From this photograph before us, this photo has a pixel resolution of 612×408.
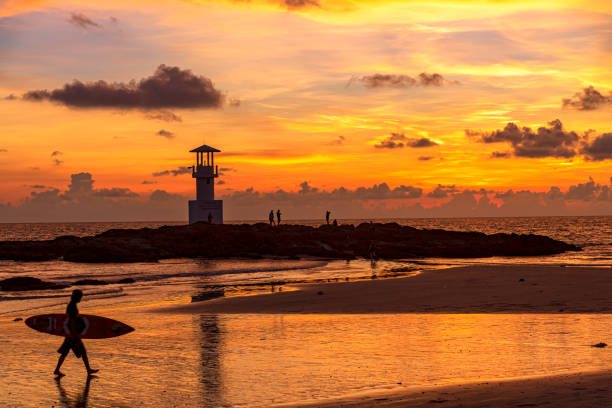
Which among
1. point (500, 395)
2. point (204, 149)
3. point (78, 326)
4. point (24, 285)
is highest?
point (204, 149)

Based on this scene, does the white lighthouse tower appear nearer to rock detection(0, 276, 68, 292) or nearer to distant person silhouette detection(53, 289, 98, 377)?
rock detection(0, 276, 68, 292)

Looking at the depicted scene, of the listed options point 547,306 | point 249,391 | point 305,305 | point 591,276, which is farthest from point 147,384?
point 591,276

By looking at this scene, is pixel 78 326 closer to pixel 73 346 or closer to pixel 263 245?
pixel 73 346

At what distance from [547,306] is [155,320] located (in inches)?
546

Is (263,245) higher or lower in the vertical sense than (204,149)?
lower

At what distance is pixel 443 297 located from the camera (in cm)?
2630

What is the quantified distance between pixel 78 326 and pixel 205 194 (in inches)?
2644

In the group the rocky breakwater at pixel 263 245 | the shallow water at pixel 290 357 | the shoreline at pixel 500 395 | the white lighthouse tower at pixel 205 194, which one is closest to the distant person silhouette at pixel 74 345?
the shallow water at pixel 290 357

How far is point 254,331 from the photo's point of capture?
62.6 feet

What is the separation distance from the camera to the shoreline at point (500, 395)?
10117 mm

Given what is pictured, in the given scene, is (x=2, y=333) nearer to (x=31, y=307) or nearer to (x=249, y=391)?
(x=31, y=307)

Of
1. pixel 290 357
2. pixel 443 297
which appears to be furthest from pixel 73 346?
pixel 443 297

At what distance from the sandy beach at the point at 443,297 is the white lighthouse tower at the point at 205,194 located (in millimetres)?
48381

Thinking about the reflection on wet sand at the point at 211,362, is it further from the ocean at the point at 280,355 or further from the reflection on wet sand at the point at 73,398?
the reflection on wet sand at the point at 73,398
